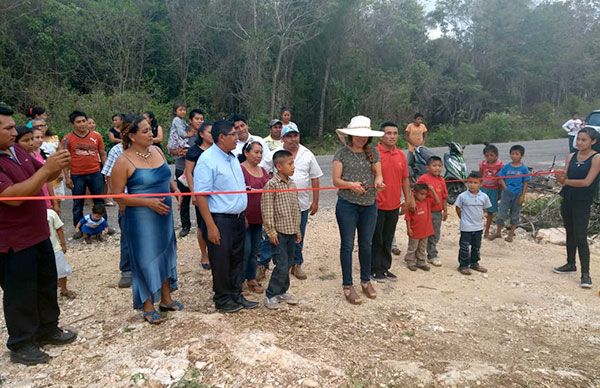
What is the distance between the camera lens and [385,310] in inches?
171

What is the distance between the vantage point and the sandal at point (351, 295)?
14.5 ft

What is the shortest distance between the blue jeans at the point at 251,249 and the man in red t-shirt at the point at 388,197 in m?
1.31

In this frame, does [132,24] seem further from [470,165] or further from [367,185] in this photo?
[367,185]

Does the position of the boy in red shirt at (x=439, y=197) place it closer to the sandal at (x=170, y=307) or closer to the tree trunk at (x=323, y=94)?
the sandal at (x=170, y=307)

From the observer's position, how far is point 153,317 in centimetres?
384

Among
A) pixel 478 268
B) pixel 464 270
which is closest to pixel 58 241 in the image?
pixel 464 270

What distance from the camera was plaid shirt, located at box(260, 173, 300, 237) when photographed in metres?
4.14

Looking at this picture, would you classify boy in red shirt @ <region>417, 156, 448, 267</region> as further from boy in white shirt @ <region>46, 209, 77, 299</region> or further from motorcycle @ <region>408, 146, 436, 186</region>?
boy in white shirt @ <region>46, 209, 77, 299</region>

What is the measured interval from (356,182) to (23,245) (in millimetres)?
2770

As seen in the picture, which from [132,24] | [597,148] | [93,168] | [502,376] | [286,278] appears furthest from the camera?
[132,24]

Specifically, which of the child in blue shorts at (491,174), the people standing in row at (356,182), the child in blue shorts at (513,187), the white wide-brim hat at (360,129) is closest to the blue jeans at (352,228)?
the people standing in row at (356,182)

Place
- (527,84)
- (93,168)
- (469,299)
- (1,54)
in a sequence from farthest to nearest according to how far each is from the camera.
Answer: (527,84) → (1,54) → (93,168) → (469,299)

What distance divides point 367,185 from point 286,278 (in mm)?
1171

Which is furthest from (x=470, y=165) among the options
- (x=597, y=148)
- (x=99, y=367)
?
(x=99, y=367)
